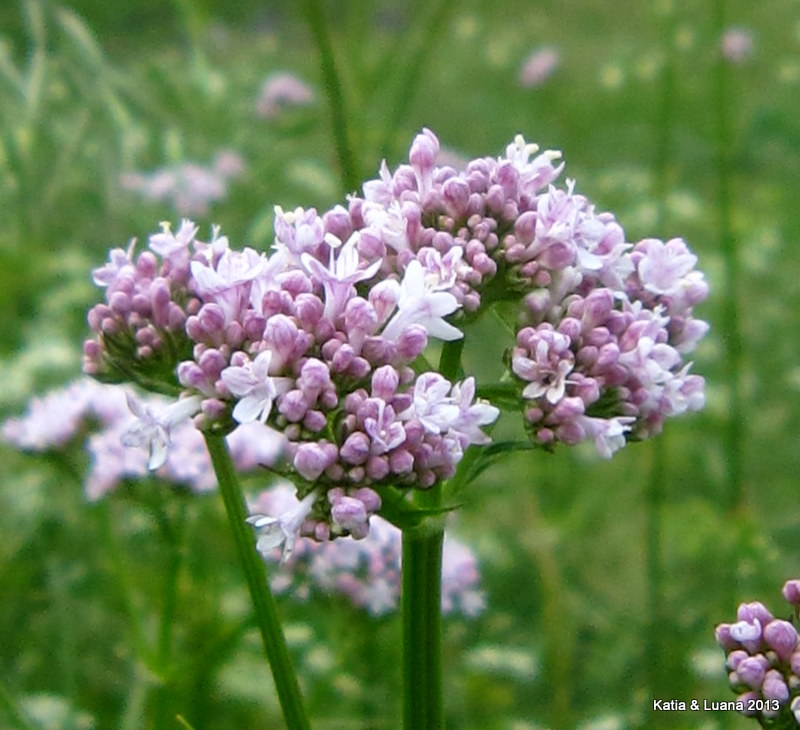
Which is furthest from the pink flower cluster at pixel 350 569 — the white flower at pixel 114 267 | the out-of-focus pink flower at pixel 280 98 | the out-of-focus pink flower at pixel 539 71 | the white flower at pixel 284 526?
the out-of-focus pink flower at pixel 539 71

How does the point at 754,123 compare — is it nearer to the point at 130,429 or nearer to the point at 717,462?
the point at 717,462

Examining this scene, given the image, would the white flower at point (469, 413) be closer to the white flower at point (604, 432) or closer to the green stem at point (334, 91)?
the white flower at point (604, 432)

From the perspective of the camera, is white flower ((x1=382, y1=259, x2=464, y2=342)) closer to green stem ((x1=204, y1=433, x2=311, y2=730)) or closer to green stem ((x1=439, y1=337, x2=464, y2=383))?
green stem ((x1=439, y1=337, x2=464, y2=383))

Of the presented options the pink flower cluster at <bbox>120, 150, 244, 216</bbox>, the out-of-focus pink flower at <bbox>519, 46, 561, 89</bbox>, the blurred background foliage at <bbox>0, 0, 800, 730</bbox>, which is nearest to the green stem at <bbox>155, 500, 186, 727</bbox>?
the blurred background foliage at <bbox>0, 0, 800, 730</bbox>

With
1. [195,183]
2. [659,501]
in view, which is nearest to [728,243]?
[659,501]

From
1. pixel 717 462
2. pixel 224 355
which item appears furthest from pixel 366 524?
pixel 717 462

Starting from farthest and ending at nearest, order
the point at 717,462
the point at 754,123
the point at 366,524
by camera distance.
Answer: the point at 754,123 < the point at 717,462 < the point at 366,524

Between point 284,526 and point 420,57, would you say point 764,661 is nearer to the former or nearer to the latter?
point 284,526
